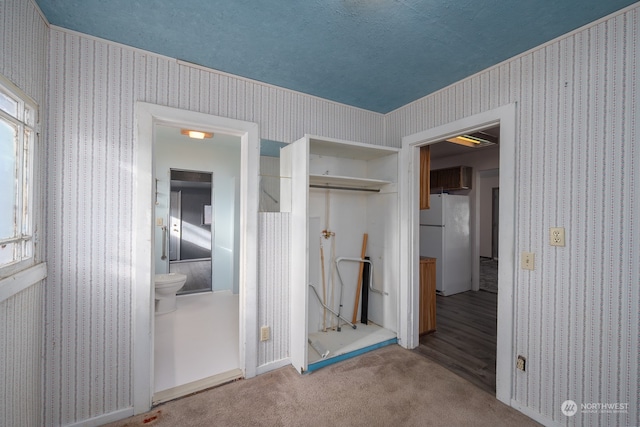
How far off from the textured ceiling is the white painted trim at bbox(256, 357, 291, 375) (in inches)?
92.4

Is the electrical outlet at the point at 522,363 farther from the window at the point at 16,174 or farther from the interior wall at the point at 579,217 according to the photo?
the window at the point at 16,174

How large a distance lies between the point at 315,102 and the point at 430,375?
2552 millimetres

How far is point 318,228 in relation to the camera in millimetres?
2723

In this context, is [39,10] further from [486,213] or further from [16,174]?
[486,213]

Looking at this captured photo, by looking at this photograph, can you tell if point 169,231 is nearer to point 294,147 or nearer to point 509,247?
point 294,147

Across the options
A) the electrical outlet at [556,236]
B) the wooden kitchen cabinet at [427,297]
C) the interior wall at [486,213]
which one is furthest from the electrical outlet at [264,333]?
the interior wall at [486,213]

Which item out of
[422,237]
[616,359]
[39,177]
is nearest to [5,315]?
[39,177]

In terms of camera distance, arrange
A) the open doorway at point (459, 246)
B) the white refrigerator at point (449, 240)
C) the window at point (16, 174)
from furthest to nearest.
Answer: the white refrigerator at point (449, 240) < the open doorway at point (459, 246) < the window at point (16, 174)

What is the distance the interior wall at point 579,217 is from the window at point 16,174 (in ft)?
9.25

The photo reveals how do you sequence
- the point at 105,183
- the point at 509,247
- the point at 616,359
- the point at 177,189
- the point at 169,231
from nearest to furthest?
the point at 616,359 < the point at 105,183 < the point at 509,247 < the point at 169,231 < the point at 177,189

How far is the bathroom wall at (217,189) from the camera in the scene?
4008 mm

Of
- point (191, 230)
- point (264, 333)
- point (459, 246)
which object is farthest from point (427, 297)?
point (191, 230)

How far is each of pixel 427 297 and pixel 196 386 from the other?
235 centimetres

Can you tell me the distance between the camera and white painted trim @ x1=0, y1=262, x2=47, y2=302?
1.09 metres
